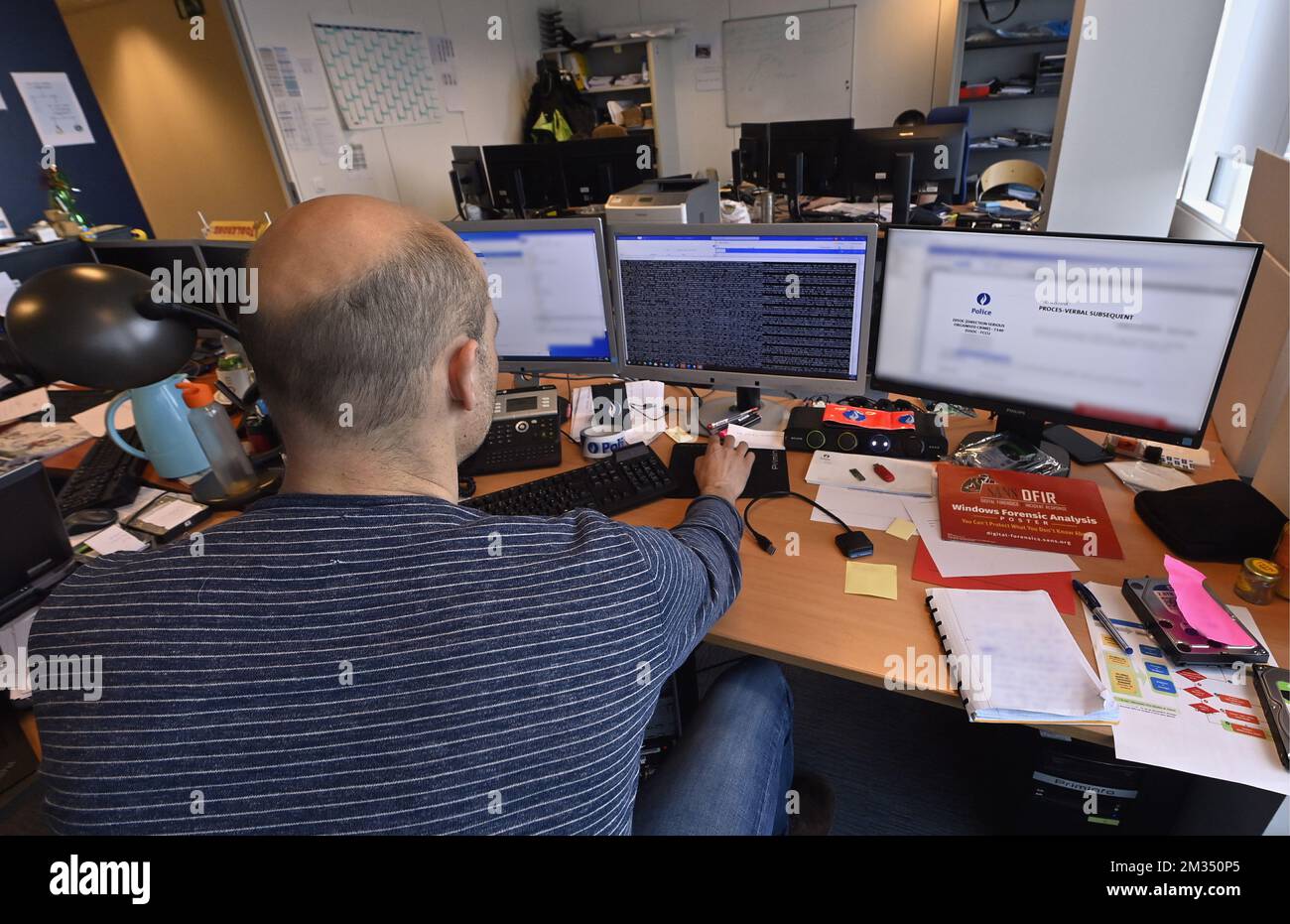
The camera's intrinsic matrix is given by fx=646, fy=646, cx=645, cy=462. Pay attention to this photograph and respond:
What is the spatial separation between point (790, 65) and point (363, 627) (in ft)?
20.5

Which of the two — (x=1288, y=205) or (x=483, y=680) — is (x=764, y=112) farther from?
(x=483, y=680)

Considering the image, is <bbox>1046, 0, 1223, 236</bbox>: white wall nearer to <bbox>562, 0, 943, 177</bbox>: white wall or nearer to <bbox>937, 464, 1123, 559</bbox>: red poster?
<bbox>937, 464, 1123, 559</bbox>: red poster

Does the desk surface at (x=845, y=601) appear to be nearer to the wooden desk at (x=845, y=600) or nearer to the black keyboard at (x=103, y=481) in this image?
the wooden desk at (x=845, y=600)

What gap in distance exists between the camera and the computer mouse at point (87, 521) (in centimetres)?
138

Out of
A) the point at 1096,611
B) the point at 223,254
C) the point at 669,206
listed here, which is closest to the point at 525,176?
the point at 223,254

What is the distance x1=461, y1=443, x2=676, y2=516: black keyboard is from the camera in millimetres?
1310

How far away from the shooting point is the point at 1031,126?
4.99 metres

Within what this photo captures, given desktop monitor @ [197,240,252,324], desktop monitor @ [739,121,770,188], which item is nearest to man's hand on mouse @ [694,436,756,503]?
desktop monitor @ [197,240,252,324]

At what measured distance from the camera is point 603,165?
3209 millimetres

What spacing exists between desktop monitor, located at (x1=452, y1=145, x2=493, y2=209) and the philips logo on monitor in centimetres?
327

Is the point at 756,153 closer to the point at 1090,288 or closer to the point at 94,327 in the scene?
the point at 1090,288

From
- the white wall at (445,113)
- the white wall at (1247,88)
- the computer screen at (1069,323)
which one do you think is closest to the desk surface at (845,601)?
the computer screen at (1069,323)

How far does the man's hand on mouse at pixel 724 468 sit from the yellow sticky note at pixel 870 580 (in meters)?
0.25

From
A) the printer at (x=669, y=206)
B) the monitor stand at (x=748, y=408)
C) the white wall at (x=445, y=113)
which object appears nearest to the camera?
the monitor stand at (x=748, y=408)
